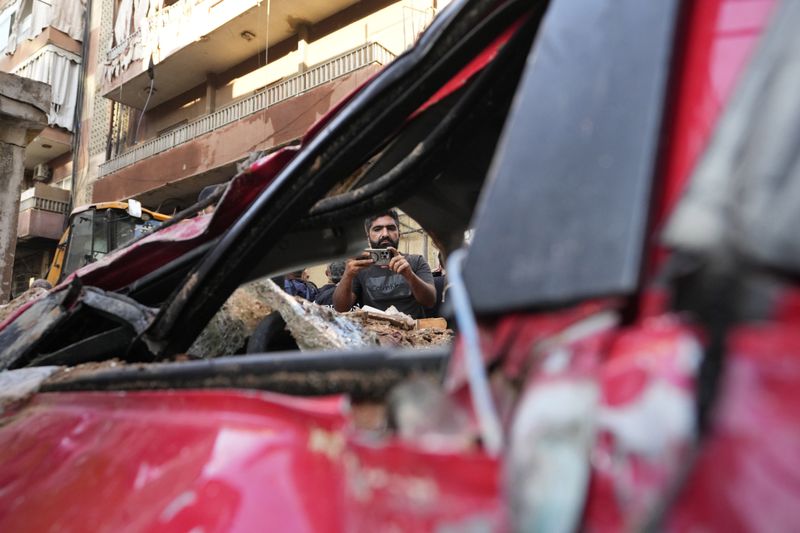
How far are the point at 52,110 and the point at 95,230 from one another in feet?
38.5

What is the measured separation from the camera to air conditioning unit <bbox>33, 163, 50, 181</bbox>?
842 inches

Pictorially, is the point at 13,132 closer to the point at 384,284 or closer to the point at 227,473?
the point at 384,284

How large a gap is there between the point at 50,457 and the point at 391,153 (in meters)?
1.07

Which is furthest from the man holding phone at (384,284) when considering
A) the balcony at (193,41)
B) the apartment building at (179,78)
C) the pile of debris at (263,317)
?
the balcony at (193,41)

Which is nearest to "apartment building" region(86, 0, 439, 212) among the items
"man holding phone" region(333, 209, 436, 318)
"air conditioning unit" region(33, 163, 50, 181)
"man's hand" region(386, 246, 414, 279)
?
"air conditioning unit" region(33, 163, 50, 181)

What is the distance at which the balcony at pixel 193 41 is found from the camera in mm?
14156

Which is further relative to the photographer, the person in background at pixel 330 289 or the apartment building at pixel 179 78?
the apartment building at pixel 179 78

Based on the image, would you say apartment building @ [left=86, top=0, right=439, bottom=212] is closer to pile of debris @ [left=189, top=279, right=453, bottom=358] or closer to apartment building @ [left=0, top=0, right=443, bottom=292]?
apartment building @ [left=0, top=0, right=443, bottom=292]

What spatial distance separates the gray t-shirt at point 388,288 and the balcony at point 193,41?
11.5 meters

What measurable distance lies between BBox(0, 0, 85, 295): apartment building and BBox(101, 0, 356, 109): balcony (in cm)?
273

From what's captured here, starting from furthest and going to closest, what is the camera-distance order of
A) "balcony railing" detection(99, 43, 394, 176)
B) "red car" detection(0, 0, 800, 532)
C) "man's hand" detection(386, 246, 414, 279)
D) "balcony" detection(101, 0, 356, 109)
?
"balcony" detection(101, 0, 356, 109) → "balcony railing" detection(99, 43, 394, 176) → "man's hand" detection(386, 246, 414, 279) → "red car" detection(0, 0, 800, 532)

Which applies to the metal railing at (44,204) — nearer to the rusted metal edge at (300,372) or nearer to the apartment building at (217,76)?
the apartment building at (217,76)

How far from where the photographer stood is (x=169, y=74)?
55.3 feet

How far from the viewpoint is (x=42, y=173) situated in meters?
21.4
